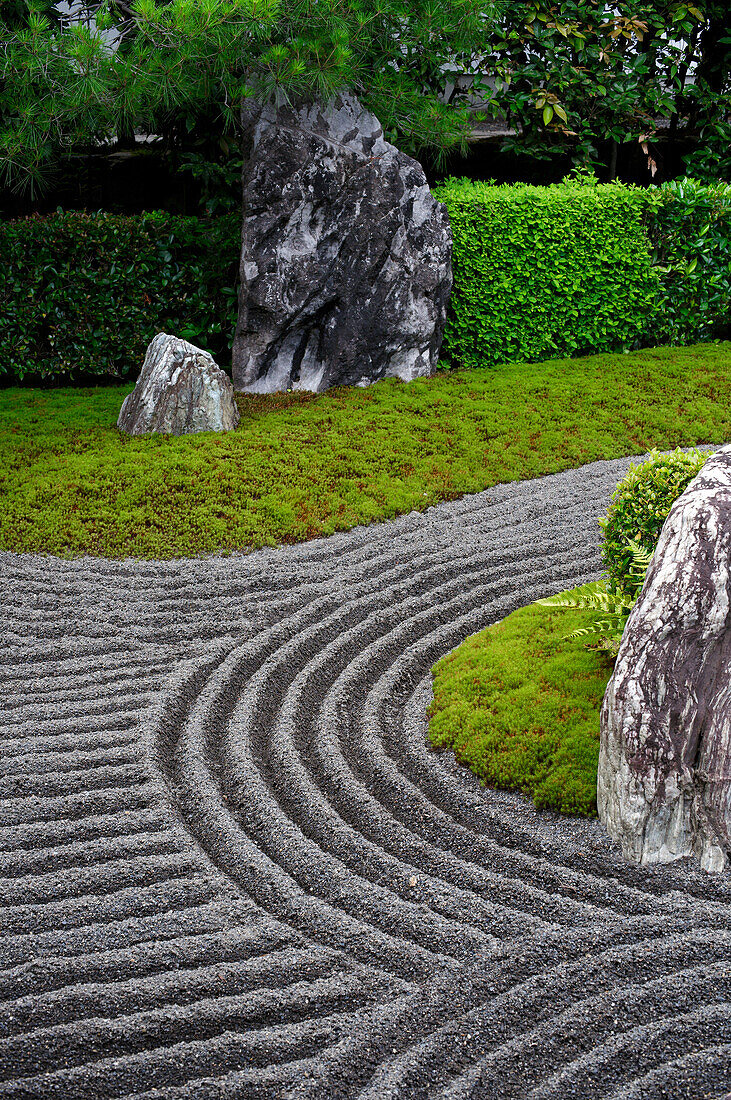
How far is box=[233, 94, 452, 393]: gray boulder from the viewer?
359 inches

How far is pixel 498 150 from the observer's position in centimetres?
1338

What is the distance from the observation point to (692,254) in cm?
1136

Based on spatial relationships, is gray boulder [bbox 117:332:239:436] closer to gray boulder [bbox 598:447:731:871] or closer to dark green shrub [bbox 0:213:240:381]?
dark green shrub [bbox 0:213:240:381]

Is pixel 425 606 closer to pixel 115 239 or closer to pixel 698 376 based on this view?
pixel 698 376

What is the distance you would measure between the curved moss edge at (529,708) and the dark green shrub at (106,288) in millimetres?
6990

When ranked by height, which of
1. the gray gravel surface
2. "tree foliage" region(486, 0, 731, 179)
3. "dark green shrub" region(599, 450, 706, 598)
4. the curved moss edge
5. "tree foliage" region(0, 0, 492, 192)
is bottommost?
the gray gravel surface

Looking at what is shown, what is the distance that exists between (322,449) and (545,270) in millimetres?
4544

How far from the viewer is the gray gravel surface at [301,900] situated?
2.86 m

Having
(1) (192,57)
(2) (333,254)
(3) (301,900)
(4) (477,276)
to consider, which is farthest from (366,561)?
(4) (477,276)

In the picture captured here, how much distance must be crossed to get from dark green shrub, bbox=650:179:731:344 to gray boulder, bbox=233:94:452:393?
3300 millimetres

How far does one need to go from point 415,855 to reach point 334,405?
6.25m

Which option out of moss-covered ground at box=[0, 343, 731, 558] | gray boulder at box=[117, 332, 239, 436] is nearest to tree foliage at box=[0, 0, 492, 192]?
gray boulder at box=[117, 332, 239, 436]

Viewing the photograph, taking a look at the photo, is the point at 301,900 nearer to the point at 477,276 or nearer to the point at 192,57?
the point at 192,57

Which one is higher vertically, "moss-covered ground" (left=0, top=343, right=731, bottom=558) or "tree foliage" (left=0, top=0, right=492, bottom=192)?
"tree foliage" (left=0, top=0, right=492, bottom=192)
